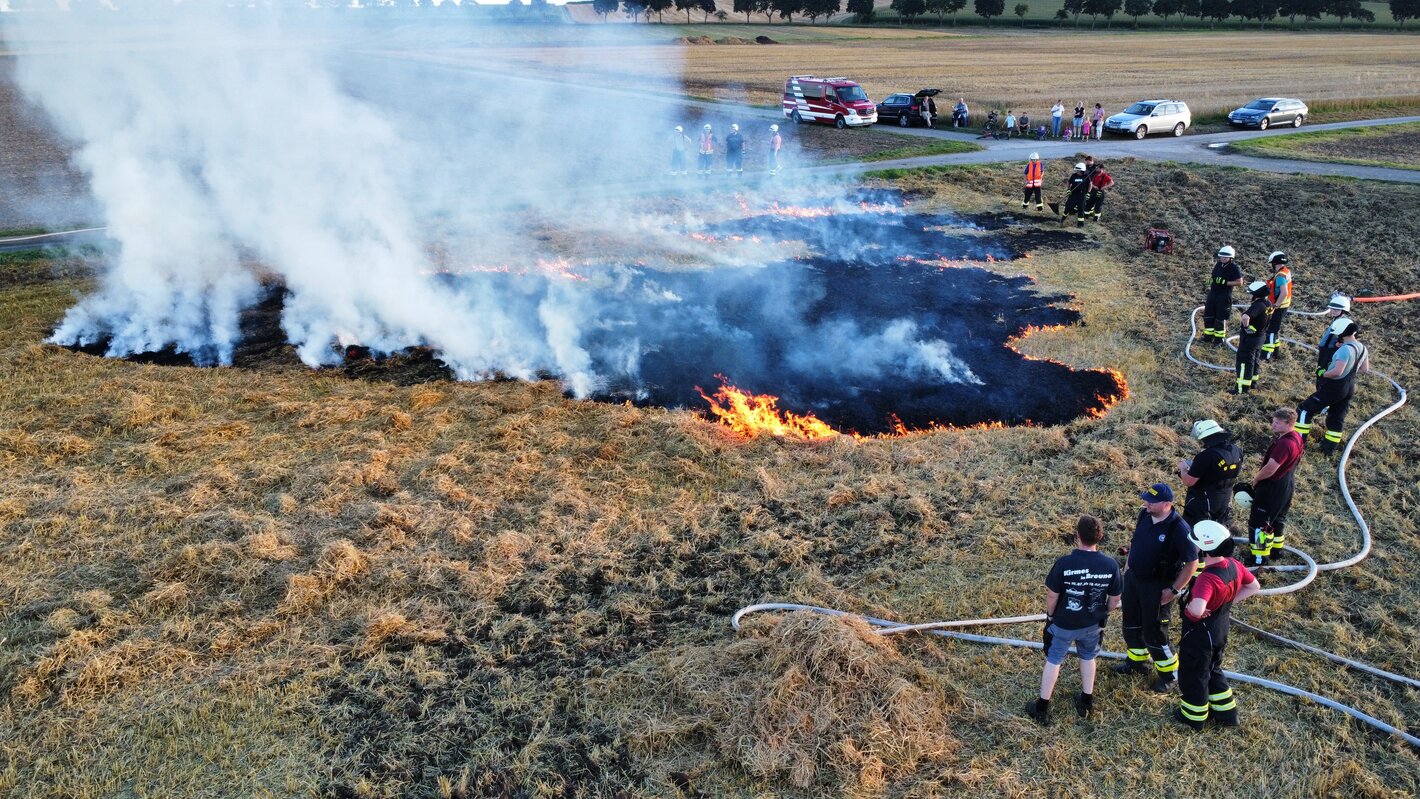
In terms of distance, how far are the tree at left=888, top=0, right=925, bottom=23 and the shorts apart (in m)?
103

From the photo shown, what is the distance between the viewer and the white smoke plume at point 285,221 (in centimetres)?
1324

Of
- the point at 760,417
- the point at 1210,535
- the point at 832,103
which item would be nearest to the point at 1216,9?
the point at 832,103

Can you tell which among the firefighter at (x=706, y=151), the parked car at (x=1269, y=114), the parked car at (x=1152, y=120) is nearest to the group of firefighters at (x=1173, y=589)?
the firefighter at (x=706, y=151)

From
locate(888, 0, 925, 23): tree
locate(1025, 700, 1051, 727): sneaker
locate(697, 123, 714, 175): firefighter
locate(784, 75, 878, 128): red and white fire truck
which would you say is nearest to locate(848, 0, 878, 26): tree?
locate(888, 0, 925, 23): tree

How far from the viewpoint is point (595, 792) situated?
548 cm

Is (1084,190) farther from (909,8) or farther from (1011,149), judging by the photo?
(909,8)

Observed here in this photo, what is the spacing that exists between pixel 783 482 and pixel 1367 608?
5.43 meters

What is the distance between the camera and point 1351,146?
104 ft

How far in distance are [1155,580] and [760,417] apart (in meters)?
5.63

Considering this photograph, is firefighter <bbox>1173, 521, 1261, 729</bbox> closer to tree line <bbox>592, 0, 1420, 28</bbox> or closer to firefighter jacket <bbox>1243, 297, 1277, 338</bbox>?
firefighter jacket <bbox>1243, 297, 1277, 338</bbox>

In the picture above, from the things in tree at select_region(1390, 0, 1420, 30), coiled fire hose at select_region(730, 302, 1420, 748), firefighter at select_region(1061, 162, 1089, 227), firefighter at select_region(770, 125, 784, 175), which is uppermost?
tree at select_region(1390, 0, 1420, 30)

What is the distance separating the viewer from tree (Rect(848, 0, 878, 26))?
96.3m

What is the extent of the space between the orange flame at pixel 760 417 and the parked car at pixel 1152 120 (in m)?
29.3

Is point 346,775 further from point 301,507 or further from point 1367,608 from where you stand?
point 1367,608
